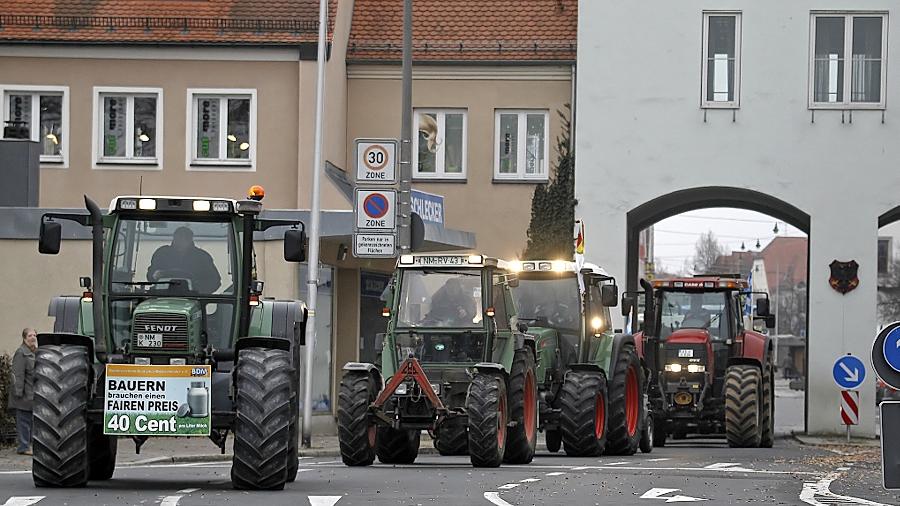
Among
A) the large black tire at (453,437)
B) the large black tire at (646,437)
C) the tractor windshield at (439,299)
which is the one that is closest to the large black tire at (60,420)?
the large black tire at (453,437)

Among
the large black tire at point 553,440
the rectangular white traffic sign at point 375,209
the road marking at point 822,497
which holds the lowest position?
the large black tire at point 553,440

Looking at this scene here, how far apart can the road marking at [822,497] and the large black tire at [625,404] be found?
20.0 ft

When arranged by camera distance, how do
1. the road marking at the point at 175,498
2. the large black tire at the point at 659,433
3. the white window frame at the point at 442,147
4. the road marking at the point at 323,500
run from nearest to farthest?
the road marking at the point at 175,498
the road marking at the point at 323,500
the large black tire at the point at 659,433
the white window frame at the point at 442,147

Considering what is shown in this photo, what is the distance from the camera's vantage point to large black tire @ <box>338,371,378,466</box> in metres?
19.9

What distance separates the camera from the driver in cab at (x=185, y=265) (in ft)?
50.5

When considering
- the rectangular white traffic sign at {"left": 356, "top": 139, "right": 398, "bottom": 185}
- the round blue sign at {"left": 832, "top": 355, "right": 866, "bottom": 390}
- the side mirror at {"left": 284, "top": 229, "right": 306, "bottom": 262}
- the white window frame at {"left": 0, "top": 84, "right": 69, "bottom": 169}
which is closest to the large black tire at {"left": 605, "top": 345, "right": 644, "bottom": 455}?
the rectangular white traffic sign at {"left": 356, "top": 139, "right": 398, "bottom": 185}

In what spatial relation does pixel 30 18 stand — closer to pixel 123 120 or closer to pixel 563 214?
pixel 123 120

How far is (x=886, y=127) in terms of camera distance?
34.4m

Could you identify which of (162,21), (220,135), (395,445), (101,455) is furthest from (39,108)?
(101,455)

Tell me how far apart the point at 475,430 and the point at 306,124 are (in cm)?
1569

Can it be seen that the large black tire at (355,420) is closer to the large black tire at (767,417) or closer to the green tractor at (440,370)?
the green tractor at (440,370)

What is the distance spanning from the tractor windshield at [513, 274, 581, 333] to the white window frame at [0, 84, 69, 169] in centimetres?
1382

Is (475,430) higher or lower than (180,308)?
lower

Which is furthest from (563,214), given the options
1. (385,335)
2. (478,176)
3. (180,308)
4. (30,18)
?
(180,308)
